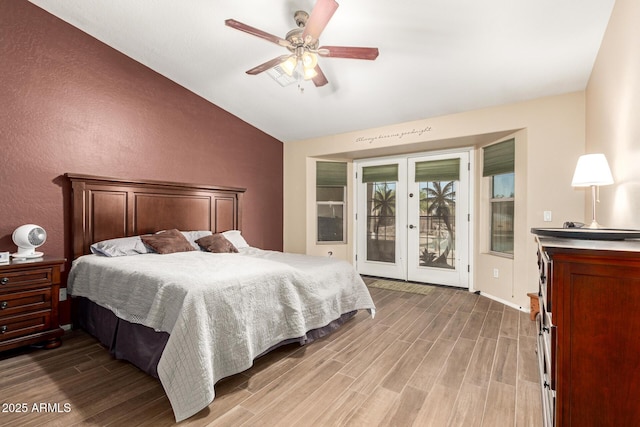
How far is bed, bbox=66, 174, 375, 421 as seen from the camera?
6.01 feet

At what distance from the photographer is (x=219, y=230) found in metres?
4.51

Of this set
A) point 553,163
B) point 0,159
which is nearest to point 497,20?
point 553,163

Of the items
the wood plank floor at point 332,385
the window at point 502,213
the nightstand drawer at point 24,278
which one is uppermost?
the window at point 502,213

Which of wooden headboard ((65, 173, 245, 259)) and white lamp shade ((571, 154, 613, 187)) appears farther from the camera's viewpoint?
wooden headboard ((65, 173, 245, 259))

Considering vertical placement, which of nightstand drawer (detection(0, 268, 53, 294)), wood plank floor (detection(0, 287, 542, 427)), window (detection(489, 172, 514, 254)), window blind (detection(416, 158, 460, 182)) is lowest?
wood plank floor (detection(0, 287, 542, 427))

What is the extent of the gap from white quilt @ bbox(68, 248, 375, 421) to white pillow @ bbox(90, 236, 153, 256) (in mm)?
117

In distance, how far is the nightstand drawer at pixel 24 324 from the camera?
245cm

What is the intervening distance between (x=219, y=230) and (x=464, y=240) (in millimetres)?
3596

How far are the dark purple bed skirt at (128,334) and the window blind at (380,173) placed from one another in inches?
107

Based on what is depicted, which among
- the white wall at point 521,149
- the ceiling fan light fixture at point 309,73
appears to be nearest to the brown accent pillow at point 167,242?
the ceiling fan light fixture at point 309,73

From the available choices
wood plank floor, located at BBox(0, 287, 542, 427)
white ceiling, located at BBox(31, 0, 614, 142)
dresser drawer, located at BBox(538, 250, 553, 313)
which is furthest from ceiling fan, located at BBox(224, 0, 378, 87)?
wood plank floor, located at BBox(0, 287, 542, 427)

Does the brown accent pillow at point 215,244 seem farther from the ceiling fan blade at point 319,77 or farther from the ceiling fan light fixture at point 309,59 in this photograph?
the ceiling fan light fixture at point 309,59

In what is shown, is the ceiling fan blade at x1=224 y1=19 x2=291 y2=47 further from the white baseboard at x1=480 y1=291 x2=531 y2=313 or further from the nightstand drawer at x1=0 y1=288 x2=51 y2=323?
the white baseboard at x1=480 y1=291 x2=531 y2=313

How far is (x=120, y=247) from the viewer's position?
10.4 feet
